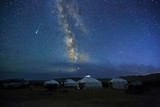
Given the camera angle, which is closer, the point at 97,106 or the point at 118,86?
the point at 97,106

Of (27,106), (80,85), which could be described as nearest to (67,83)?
Answer: (80,85)

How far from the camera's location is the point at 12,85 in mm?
36219

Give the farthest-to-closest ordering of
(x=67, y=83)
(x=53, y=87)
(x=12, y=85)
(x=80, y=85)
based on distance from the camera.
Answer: (x=67, y=83) < (x=80, y=85) < (x=12, y=85) < (x=53, y=87)

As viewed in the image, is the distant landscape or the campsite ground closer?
the campsite ground

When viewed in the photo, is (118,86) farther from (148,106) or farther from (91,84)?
(148,106)

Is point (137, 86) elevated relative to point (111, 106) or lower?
elevated

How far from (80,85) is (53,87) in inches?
429

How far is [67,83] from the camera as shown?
47000 mm

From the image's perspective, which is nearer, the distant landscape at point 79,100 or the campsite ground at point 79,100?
the campsite ground at point 79,100

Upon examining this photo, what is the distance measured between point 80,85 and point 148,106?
2819 cm

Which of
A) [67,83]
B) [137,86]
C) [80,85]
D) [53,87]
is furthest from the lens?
[67,83]

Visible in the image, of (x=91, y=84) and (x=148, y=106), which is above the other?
(x=91, y=84)

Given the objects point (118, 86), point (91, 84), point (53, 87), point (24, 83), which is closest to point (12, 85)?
point (24, 83)

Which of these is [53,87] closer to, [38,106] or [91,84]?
[91,84]
